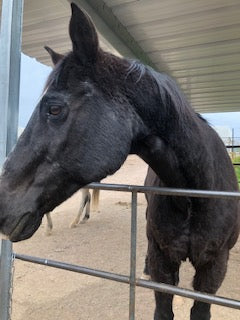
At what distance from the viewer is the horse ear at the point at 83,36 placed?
3.71 ft

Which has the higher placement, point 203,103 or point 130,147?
point 203,103

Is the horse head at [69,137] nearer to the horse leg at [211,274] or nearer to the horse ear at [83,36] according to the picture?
the horse ear at [83,36]

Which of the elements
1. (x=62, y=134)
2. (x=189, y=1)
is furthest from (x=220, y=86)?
(x=62, y=134)

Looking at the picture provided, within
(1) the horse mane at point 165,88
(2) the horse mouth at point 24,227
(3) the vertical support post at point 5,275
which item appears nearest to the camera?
(2) the horse mouth at point 24,227

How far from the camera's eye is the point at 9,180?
3.71ft

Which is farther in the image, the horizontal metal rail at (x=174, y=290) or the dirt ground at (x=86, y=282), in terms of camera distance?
the dirt ground at (x=86, y=282)

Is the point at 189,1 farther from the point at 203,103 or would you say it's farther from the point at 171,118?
the point at 203,103

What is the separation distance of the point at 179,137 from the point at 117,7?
6.51ft

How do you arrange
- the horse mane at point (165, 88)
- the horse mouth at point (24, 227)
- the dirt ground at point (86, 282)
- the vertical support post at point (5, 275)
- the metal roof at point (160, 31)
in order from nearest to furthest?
the horse mouth at point (24, 227) → the horse mane at point (165, 88) → the vertical support post at point (5, 275) → the dirt ground at point (86, 282) → the metal roof at point (160, 31)

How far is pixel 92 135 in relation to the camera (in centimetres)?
120

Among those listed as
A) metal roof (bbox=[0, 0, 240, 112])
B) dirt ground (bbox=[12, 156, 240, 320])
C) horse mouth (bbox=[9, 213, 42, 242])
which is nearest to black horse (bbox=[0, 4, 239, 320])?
horse mouth (bbox=[9, 213, 42, 242])

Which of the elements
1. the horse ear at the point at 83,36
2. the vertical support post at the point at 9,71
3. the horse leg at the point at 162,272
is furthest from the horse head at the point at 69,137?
the horse leg at the point at 162,272

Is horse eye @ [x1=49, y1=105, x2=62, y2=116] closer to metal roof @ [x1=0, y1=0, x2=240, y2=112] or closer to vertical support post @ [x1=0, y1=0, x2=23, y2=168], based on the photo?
vertical support post @ [x1=0, y1=0, x2=23, y2=168]

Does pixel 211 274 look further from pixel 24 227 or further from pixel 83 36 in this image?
pixel 83 36
